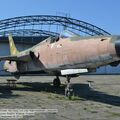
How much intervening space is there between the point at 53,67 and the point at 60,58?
0.97m

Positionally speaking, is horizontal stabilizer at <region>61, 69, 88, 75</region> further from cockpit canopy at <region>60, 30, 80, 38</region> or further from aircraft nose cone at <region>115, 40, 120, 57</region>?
aircraft nose cone at <region>115, 40, 120, 57</region>

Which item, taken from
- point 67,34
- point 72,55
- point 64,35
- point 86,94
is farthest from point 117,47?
point 86,94

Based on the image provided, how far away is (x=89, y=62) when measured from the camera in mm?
13383

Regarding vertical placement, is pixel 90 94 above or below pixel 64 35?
below

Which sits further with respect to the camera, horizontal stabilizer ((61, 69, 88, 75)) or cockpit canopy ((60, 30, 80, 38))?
cockpit canopy ((60, 30, 80, 38))

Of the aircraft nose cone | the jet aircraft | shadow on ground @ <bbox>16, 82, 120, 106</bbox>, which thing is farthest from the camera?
shadow on ground @ <bbox>16, 82, 120, 106</bbox>

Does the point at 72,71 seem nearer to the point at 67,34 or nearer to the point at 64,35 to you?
the point at 67,34

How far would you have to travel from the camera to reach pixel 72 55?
14.2m

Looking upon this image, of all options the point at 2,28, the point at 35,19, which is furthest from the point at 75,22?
the point at 2,28

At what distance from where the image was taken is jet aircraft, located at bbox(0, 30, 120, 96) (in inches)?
489

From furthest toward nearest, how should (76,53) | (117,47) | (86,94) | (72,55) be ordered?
(86,94), (72,55), (76,53), (117,47)

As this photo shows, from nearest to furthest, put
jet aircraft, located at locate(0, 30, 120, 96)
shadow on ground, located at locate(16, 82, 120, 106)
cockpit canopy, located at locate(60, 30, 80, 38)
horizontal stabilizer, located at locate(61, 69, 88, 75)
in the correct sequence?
jet aircraft, located at locate(0, 30, 120, 96) → horizontal stabilizer, located at locate(61, 69, 88, 75) → shadow on ground, located at locate(16, 82, 120, 106) → cockpit canopy, located at locate(60, 30, 80, 38)

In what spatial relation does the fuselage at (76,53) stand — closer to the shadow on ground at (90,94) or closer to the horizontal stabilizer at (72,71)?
the horizontal stabilizer at (72,71)

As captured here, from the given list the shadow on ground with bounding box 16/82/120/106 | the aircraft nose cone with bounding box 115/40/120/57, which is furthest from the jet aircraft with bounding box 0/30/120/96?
the shadow on ground with bounding box 16/82/120/106
